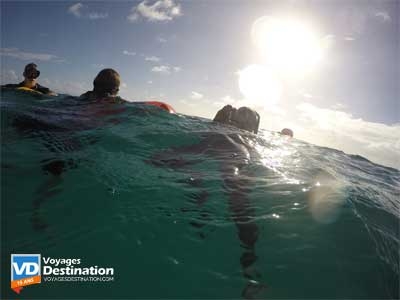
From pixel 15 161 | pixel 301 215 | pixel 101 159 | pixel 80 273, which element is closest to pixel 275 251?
pixel 301 215

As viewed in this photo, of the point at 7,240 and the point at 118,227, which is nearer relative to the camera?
the point at 7,240

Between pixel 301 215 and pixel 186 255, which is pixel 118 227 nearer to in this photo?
pixel 186 255

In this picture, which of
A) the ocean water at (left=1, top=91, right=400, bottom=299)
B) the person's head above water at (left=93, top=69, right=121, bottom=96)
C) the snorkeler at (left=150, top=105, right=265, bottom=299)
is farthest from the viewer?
the person's head above water at (left=93, top=69, right=121, bottom=96)

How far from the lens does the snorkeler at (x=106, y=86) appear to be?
936 cm

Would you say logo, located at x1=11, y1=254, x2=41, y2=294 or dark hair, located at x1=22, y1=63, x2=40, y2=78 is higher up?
dark hair, located at x1=22, y1=63, x2=40, y2=78

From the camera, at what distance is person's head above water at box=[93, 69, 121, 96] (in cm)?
934

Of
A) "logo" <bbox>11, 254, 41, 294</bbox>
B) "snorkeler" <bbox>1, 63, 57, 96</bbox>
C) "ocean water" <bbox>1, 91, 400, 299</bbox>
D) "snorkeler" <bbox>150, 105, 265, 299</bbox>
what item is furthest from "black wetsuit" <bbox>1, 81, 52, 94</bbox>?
"logo" <bbox>11, 254, 41, 294</bbox>

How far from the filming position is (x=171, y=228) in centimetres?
394

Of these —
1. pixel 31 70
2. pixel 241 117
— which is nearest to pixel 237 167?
pixel 241 117

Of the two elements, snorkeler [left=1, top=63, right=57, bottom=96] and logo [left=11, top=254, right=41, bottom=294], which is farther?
snorkeler [left=1, top=63, right=57, bottom=96]

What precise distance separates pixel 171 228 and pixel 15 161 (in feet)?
12.7

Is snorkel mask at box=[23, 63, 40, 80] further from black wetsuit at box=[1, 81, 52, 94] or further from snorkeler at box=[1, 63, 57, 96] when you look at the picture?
black wetsuit at box=[1, 81, 52, 94]

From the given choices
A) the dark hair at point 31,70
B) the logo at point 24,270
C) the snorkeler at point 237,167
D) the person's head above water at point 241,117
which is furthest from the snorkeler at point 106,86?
the logo at point 24,270

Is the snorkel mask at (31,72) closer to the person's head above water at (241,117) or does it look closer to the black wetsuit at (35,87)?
the black wetsuit at (35,87)
